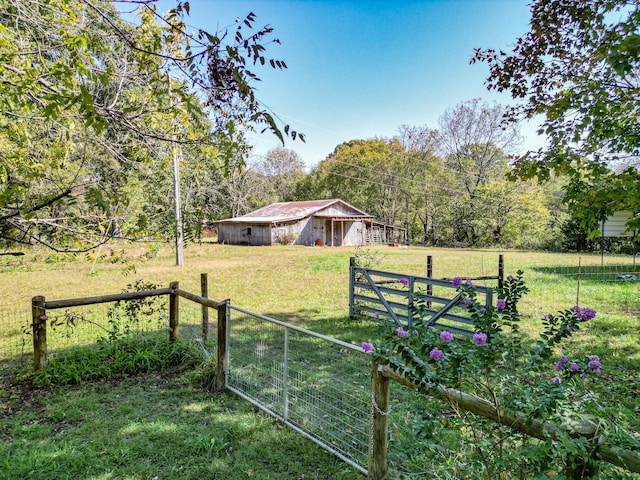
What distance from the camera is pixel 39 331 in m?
4.29

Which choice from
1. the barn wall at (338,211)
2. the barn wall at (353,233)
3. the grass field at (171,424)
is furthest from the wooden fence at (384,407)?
the barn wall at (353,233)

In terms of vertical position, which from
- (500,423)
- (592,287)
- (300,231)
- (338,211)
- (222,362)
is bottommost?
(592,287)

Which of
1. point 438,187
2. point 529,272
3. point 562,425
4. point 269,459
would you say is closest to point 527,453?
point 562,425

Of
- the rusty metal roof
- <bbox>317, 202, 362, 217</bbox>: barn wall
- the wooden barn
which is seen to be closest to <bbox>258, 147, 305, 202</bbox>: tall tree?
the rusty metal roof

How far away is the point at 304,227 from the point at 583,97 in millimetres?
27712

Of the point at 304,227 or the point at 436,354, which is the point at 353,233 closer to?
the point at 304,227

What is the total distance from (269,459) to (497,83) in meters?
5.13

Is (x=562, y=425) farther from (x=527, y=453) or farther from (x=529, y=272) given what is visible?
(x=529, y=272)

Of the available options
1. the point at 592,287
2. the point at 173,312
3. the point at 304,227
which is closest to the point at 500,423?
the point at 173,312

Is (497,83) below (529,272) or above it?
above

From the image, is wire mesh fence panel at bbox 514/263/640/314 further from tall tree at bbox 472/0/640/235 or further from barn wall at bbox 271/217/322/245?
barn wall at bbox 271/217/322/245

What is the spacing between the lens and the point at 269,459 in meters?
2.92

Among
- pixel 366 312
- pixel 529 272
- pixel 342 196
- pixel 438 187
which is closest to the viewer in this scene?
pixel 366 312

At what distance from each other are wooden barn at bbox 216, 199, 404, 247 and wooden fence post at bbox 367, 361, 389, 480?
26840mm
